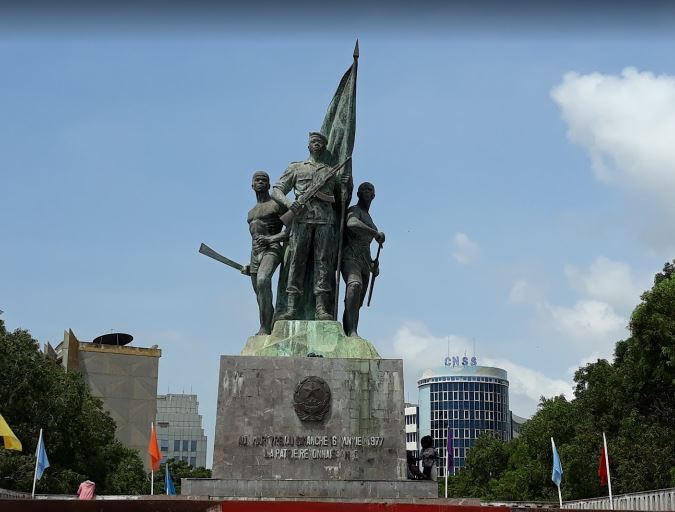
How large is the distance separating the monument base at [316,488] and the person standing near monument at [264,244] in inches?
128

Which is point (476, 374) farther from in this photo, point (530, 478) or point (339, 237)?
point (339, 237)

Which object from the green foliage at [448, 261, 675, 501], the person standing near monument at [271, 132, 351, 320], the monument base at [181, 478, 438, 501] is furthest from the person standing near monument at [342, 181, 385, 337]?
the green foliage at [448, 261, 675, 501]

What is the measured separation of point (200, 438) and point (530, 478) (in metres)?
98.6

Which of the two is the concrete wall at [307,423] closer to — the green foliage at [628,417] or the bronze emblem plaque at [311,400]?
the bronze emblem plaque at [311,400]

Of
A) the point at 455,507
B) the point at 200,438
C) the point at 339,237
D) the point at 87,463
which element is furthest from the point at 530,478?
the point at 200,438

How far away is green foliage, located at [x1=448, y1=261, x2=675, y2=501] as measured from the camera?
3441 centimetres

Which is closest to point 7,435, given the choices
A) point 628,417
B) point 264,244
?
point 264,244

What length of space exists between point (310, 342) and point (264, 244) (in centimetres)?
Answer: 222

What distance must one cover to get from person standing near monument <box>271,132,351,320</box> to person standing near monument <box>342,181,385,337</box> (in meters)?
0.28

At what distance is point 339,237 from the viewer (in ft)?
62.5

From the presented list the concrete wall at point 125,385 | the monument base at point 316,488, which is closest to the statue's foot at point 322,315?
the monument base at point 316,488

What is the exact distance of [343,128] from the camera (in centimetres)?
1978

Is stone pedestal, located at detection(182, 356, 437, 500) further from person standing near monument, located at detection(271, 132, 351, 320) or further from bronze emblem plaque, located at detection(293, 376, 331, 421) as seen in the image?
person standing near monument, located at detection(271, 132, 351, 320)

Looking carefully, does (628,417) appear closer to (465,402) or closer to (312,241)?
(312,241)
